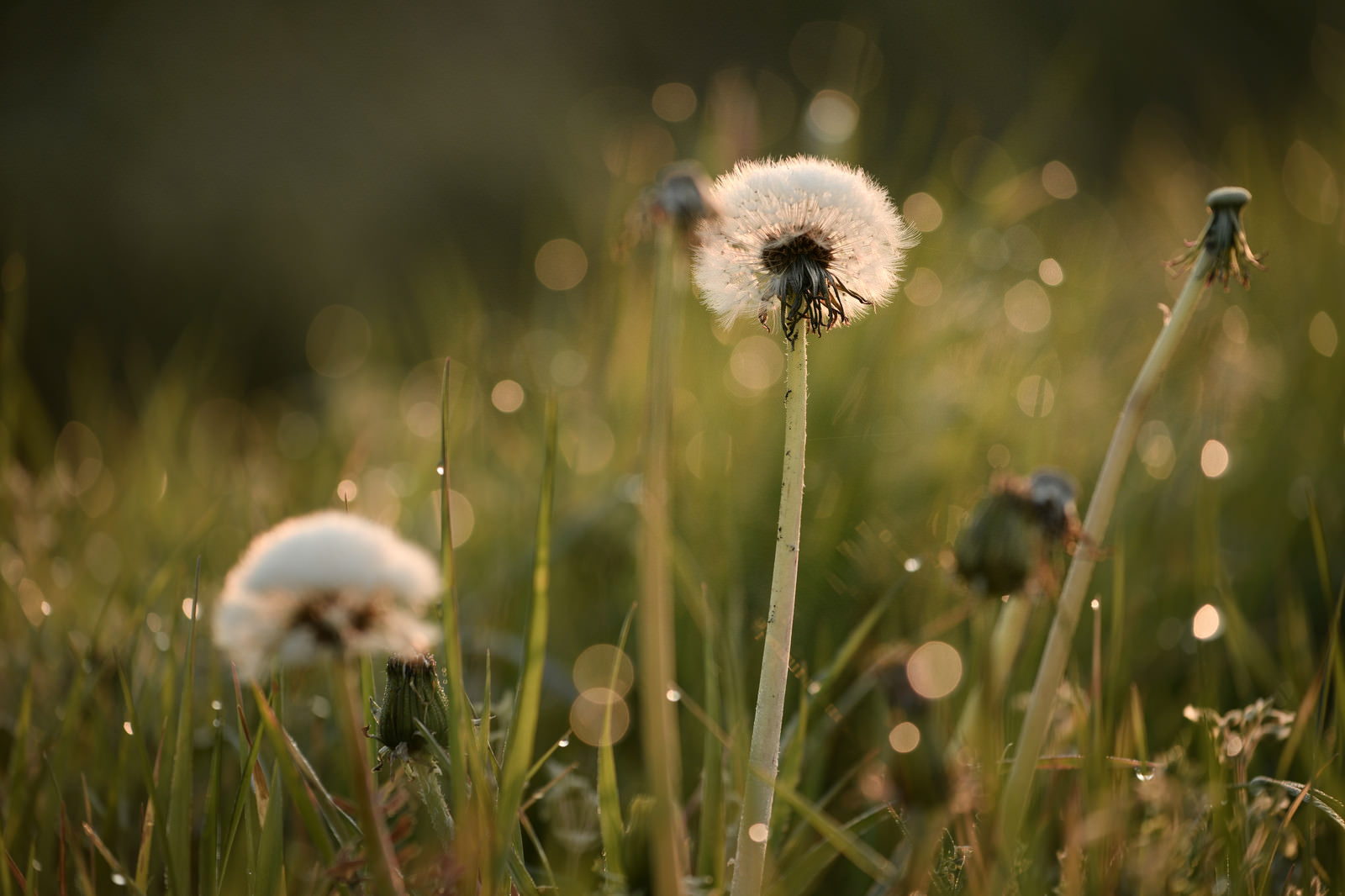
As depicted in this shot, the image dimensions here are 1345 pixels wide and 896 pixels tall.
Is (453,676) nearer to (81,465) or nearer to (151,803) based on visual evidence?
(151,803)

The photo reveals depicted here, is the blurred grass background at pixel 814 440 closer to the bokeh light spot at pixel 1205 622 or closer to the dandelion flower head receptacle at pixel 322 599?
the bokeh light spot at pixel 1205 622

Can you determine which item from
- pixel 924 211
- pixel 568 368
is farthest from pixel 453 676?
pixel 568 368

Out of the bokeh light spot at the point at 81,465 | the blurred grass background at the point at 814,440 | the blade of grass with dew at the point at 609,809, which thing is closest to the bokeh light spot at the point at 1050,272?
the blurred grass background at the point at 814,440

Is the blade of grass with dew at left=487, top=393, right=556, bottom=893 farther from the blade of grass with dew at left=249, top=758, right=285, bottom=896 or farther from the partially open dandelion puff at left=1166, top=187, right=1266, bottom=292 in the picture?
the partially open dandelion puff at left=1166, top=187, right=1266, bottom=292

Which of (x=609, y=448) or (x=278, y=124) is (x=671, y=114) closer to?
(x=609, y=448)

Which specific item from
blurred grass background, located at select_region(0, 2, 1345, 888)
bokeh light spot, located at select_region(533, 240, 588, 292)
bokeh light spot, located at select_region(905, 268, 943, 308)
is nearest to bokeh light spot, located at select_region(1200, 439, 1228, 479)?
blurred grass background, located at select_region(0, 2, 1345, 888)

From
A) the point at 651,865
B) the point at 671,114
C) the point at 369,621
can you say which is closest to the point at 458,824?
the point at 369,621

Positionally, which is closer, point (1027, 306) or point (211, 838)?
point (211, 838)
